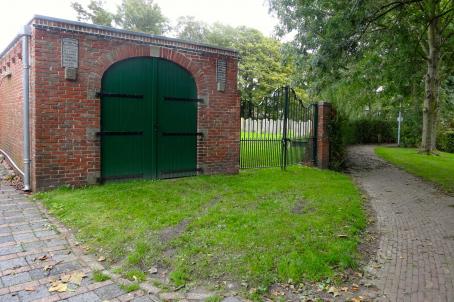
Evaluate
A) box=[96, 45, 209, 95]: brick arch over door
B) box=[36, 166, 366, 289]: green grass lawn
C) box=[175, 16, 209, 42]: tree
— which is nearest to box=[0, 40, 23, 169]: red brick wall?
box=[96, 45, 209, 95]: brick arch over door

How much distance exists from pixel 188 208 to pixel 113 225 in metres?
1.25

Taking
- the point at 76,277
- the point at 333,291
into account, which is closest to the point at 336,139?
the point at 333,291

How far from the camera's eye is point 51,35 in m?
6.33

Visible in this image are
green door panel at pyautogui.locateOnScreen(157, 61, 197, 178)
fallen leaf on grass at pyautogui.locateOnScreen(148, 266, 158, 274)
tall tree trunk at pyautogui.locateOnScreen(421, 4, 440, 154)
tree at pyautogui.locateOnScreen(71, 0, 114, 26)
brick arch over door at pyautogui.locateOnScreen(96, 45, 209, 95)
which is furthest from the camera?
tree at pyautogui.locateOnScreen(71, 0, 114, 26)

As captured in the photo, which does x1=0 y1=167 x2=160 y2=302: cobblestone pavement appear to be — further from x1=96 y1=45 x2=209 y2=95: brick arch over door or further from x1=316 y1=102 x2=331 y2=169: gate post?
x1=316 y1=102 x2=331 y2=169: gate post

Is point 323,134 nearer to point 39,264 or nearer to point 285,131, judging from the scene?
point 285,131

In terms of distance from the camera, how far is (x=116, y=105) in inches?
281

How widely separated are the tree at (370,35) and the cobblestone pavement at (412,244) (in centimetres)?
352

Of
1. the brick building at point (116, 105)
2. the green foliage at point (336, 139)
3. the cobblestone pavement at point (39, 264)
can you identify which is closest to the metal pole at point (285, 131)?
the brick building at point (116, 105)

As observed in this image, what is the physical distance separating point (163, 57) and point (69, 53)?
1.87 m

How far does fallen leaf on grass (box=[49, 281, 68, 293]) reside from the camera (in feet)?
10.5

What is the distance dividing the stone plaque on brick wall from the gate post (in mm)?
7129

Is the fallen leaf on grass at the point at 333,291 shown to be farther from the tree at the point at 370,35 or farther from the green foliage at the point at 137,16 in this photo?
the green foliage at the point at 137,16

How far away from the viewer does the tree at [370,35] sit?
27.3ft
